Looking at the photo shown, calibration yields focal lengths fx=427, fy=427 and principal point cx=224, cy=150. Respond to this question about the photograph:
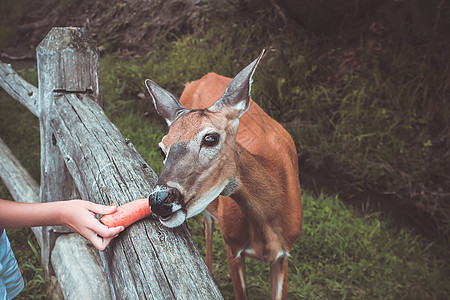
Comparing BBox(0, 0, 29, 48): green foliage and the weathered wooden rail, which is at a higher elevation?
the weathered wooden rail

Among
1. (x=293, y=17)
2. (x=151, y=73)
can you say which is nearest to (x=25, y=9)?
(x=151, y=73)

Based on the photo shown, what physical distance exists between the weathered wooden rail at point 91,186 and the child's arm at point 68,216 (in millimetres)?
69

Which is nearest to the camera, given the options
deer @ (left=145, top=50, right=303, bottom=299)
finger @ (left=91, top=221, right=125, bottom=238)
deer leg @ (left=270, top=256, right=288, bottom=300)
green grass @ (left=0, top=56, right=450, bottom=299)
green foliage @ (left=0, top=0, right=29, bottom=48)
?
finger @ (left=91, top=221, right=125, bottom=238)

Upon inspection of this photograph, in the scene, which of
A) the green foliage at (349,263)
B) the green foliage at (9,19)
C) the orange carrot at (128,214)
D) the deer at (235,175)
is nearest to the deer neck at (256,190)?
the deer at (235,175)

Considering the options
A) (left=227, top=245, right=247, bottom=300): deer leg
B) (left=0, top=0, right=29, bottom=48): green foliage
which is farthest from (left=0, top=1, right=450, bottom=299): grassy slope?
(left=0, top=0, right=29, bottom=48): green foliage

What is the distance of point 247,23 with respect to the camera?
20.0ft

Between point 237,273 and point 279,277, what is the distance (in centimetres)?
26

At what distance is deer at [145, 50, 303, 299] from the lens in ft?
5.59

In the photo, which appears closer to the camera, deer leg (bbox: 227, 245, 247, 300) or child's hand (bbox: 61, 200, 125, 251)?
child's hand (bbox: 61, 200, 125, 251)

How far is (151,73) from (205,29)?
1.13m

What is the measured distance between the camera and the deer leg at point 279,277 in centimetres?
264

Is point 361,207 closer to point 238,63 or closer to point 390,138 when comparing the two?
point 390,138

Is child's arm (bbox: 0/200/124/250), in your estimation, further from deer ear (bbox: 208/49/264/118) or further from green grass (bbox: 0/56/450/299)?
green grass (bbox: 0/56/450/299)

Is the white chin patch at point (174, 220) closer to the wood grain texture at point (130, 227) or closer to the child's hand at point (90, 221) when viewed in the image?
the wood grain texture at point (130, 227)
